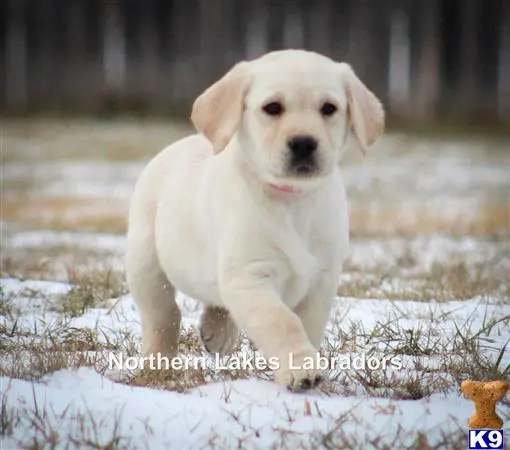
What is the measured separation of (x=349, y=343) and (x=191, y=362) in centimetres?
60

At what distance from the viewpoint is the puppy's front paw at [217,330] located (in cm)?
377

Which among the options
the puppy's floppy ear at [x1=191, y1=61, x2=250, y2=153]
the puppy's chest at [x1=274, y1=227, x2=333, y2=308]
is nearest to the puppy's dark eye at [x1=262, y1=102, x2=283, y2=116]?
the puppy's floppy ear at [x1=191, y1=61, x2=250, y2=153]

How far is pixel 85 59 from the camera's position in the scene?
16.5 meters

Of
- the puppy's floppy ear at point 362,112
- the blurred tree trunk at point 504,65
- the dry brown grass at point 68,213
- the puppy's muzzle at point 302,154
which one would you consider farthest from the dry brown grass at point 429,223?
the blurred tree trunk at point 504,65

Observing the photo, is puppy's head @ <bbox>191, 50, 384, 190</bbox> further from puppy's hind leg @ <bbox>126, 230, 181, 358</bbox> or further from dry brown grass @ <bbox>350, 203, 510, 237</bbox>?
dry brown grass @ <bbox>350, 203, 510, 237</bbox>

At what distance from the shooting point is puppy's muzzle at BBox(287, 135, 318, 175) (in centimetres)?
303

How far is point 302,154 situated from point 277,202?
0.24m

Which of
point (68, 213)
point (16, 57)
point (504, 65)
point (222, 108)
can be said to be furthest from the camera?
point (16, 57)

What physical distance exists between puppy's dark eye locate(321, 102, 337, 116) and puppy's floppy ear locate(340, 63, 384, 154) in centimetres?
11

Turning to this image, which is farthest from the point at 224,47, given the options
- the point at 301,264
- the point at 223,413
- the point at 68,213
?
the point at 223,413

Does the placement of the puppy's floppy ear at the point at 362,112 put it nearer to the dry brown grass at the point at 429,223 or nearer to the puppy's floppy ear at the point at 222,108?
the puppy's floppy ear at the point at 222,108

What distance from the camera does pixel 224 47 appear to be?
16250 mm

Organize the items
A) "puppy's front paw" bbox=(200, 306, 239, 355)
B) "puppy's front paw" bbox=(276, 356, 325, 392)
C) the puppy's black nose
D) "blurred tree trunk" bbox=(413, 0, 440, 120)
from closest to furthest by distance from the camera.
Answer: "puppy's front paw" bbox=(276, 356, 325, 392)
the puppy's black nose
"puppy's front paw" bbox=(200, 306, 239, 355)
"blurred tree trunk" bbox=(413, 0, 440, 120)

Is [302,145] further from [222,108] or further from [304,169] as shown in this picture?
[222,108]
